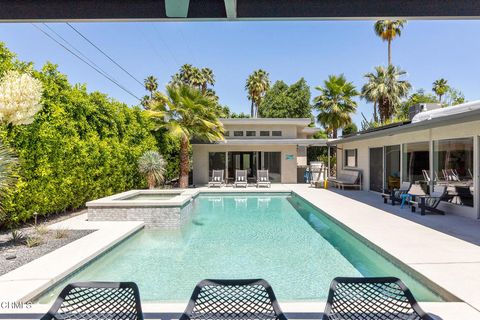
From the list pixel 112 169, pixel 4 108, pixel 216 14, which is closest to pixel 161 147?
pixel 112 169

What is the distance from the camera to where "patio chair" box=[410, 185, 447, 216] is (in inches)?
358

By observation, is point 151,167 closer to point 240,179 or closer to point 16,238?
point 240,179

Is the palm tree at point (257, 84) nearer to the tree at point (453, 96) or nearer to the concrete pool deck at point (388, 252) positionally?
the tree at point (453, 96)

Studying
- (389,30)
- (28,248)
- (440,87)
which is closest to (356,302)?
(28,248)

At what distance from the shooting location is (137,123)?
15352mm

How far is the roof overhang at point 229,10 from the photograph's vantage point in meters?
2.38

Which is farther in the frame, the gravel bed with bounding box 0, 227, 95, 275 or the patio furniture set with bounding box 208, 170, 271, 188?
the patio furniture set with bounding box 208, 170, 271, 188

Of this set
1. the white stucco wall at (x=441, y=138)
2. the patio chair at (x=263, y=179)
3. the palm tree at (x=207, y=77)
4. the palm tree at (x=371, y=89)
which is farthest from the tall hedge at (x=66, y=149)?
the palm tree at (x=207, y=77)

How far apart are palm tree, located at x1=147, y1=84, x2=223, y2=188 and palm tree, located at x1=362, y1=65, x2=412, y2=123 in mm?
16784

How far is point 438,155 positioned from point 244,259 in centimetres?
825

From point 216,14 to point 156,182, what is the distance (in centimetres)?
1416

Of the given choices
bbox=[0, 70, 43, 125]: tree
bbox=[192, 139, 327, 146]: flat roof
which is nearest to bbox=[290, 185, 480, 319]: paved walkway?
bbox=[0, 70, 43, 125]: tree

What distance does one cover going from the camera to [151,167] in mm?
14820

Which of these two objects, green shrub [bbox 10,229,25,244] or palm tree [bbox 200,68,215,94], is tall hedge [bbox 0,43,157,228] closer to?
green shrub [bbox 10,229,25,244]
